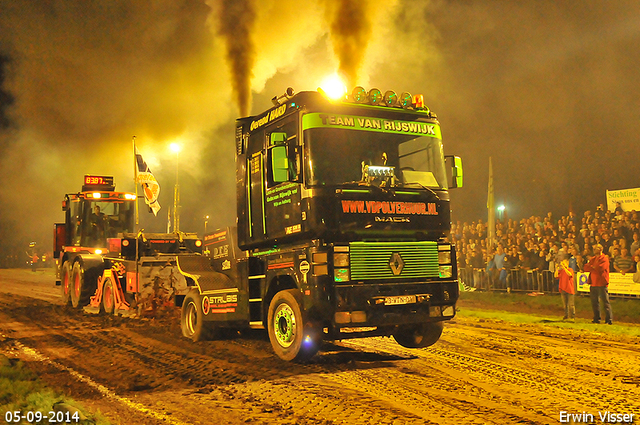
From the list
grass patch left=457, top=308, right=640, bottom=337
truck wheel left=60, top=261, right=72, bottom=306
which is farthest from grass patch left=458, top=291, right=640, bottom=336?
truck wheel left=60, top=261, right=72, bottom=306

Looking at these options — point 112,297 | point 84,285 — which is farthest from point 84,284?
point 112,297

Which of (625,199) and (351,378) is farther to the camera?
(625,199)

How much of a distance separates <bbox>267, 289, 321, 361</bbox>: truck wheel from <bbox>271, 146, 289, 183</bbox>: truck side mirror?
155 cm

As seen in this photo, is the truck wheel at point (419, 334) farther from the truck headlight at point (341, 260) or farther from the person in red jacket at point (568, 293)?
the person in red jacket at point (568, 293)

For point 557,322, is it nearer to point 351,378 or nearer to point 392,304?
point 392,304

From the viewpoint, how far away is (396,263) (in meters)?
7.82

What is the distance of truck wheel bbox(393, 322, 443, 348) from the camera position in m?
8.64

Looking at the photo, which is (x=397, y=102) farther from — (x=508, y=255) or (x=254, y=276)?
(x=508, y=255)

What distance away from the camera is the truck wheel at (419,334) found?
8.64 metres

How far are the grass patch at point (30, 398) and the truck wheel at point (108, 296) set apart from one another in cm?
772

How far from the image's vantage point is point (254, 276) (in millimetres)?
8938

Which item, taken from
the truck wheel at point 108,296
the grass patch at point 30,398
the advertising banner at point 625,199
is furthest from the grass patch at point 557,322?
the grass patch at point 30,398

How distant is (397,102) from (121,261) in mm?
9220

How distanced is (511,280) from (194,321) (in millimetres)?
11251
